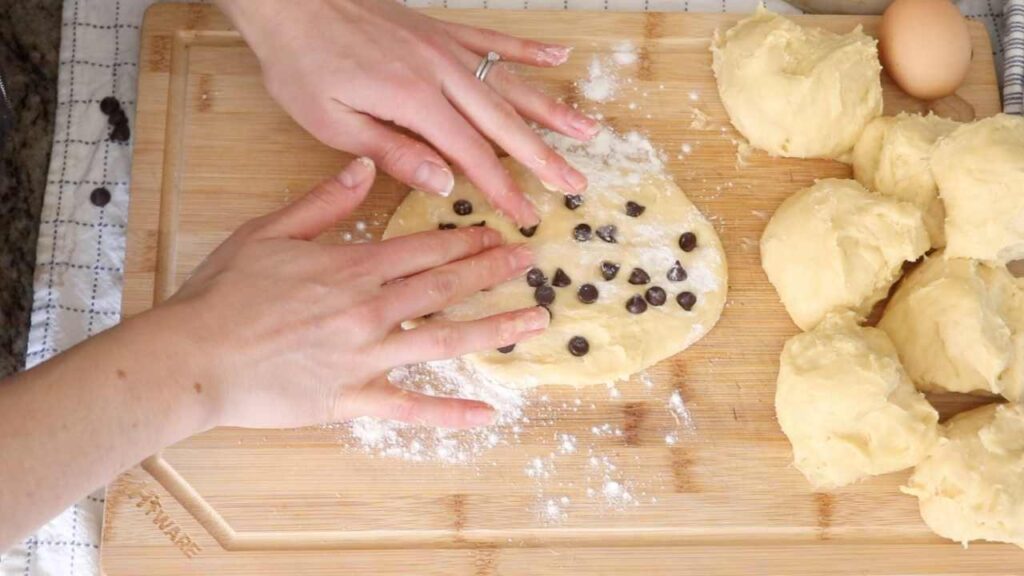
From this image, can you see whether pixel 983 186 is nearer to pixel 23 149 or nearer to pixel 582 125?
pixel 582 125

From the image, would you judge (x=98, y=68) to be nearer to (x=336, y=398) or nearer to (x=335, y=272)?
(x=335, y=272)

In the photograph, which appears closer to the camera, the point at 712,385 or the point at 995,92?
the point at 712,385

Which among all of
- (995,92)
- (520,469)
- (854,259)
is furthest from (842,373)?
(995,92)

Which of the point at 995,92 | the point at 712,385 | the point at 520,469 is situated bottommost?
the point at 520,469

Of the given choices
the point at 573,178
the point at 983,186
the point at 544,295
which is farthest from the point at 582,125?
the point at 983,186

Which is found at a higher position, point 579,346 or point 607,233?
point 607,233

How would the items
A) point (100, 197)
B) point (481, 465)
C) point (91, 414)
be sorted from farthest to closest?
point (100, 197)
point (481, 465)
point (91, 414)

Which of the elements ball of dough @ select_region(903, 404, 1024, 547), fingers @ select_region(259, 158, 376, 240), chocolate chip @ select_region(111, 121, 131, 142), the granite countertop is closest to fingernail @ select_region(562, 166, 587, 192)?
fingers @ select_region(259, 158, 376, 240)
